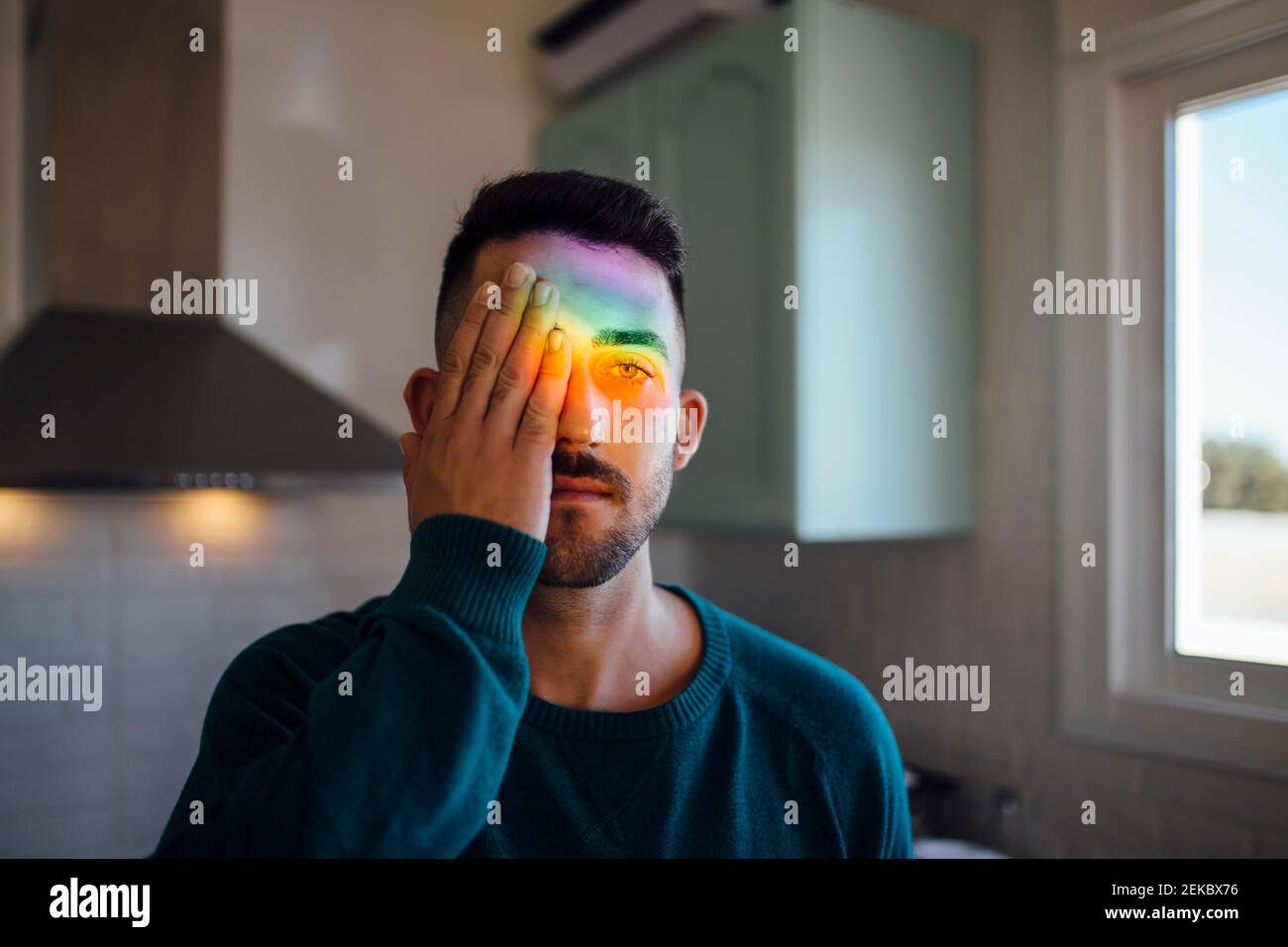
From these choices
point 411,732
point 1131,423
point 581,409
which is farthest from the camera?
point 1131,423

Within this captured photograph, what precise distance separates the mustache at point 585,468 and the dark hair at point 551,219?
0.14 m

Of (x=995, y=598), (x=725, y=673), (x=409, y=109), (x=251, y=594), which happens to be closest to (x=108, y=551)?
(x=251, y=594)

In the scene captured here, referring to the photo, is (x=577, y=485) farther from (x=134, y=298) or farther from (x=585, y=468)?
(x=134, y=298)

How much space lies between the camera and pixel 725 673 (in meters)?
0.76

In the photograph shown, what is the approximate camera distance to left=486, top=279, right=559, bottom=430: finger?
0.59 metres

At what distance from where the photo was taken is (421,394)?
0.71 metres

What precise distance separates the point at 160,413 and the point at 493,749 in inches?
36.2

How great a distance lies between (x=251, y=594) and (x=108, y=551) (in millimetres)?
223

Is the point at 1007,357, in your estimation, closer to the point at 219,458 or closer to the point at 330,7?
the point at 219,458

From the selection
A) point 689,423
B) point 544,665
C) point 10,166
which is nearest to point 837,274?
point 689,423

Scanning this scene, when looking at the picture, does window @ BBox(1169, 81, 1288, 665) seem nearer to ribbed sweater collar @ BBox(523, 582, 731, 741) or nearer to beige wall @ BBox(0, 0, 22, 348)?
ribbed sweater collar @ BBox(523, 582, 731, 741)

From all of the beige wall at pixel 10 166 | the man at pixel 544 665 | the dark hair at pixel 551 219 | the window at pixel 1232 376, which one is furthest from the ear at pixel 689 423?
the beige wall at pixel 10 166

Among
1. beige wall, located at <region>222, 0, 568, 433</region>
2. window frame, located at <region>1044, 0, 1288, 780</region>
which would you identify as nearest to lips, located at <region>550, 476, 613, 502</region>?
window frame, located at <region>1044, 0, 1288, 780</region>
